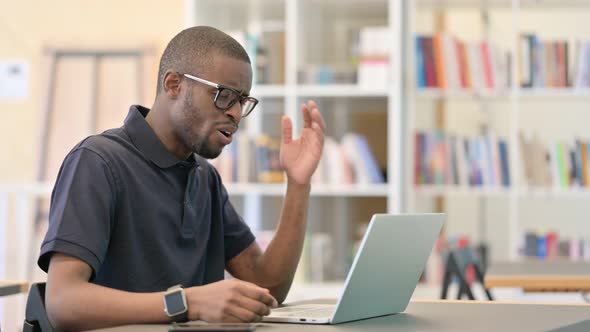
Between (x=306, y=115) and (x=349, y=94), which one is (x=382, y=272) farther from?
(x=349, y=94)

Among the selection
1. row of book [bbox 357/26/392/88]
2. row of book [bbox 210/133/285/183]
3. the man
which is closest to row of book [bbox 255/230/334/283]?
row of book [bbox 210/133/285/183]

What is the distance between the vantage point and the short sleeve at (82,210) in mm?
1777

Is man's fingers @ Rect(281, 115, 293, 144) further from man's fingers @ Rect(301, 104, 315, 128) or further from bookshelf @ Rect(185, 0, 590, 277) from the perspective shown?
bookshelf @ Rect(185, 0, 590, 277)

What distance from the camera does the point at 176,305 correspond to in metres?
1.63

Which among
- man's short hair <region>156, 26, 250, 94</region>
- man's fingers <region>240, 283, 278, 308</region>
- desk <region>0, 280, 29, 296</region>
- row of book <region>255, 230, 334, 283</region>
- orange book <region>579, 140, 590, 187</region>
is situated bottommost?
row of book <region>255, 230, 334, 283</region>

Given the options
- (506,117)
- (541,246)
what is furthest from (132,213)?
(506,117)

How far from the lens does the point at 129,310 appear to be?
1.67 m

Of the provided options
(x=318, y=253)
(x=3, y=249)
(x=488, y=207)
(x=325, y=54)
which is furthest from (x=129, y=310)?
(x=3, y=249)

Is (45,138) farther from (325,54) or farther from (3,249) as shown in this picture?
(325,54)

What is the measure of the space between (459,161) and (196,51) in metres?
3.16

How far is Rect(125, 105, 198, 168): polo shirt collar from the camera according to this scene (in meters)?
2.07

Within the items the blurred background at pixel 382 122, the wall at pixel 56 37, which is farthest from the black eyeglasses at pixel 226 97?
the wall at pixel 56 37

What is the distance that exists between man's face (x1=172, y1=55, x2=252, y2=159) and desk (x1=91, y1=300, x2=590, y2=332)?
0.52 meters

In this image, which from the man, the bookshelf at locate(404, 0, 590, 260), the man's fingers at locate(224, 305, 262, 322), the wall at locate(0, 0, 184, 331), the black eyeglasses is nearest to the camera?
the man's fingers at locate(224, 305, 262, 322)
